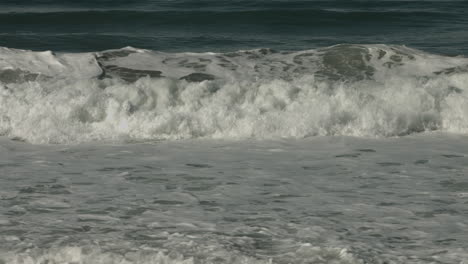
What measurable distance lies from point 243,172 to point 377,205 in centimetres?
127

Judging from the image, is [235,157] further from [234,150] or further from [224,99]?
[224,99]

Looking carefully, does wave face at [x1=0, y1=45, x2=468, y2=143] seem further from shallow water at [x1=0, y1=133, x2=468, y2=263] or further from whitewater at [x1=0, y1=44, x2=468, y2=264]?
shallow water at [x1=0, y1=133, x2=468, y2=263]

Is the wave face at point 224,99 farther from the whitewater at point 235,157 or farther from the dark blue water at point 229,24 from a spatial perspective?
the dark blue water at point 229,24

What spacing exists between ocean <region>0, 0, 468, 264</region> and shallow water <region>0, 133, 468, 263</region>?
2 centimetres

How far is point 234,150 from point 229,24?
8.25 meters

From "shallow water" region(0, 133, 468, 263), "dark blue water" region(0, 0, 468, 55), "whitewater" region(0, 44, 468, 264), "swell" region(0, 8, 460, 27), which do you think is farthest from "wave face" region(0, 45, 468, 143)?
"swell" region(0, 8, 460, 27)

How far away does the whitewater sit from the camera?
17.5ft

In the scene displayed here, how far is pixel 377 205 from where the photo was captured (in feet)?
20.1

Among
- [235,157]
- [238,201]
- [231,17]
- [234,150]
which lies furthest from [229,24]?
[238,201]

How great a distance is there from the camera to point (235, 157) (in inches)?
300

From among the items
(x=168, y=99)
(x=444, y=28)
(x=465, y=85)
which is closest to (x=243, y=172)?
(x=168, y=99)

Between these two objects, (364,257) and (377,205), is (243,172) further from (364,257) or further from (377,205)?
(364,257)

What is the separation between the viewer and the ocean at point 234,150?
17.6 feet

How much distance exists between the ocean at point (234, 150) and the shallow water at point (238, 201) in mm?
17
